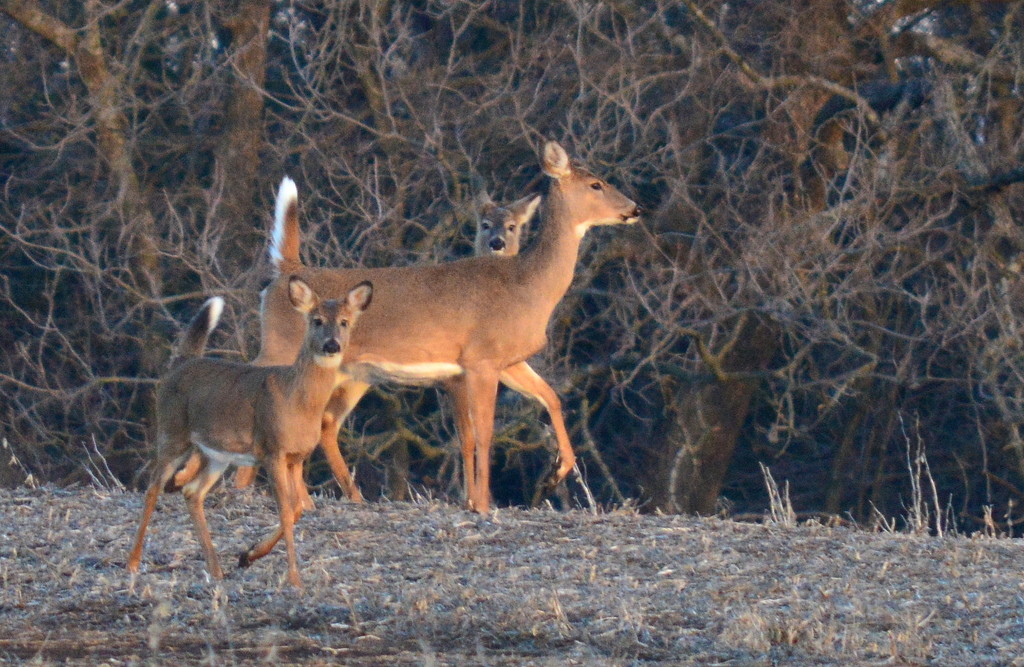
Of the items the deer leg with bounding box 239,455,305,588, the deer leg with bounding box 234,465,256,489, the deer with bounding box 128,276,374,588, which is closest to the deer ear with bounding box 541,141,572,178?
the deer leg with bounding box 234,465,256,489

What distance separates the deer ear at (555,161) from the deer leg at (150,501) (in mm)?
3385

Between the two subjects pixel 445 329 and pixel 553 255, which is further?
pixel 553 255

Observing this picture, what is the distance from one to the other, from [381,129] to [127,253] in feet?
7.82

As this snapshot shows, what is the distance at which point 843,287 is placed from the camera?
512 inches

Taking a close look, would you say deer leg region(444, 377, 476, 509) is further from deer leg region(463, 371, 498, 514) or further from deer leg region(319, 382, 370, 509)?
deer leg region(319, 382, 370, 509)

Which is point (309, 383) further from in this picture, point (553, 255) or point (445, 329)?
point (553, 255)

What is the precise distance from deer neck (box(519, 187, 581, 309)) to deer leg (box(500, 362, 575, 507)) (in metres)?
0.43

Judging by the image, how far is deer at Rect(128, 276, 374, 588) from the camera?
259 inches

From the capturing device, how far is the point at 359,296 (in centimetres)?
728

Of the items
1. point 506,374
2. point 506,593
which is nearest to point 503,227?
point 506,374

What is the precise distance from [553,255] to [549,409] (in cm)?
89

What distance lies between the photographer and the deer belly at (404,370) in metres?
8.88

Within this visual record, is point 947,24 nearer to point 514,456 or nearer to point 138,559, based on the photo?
point 514,456

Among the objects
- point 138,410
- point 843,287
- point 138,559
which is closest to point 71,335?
point 138,410
